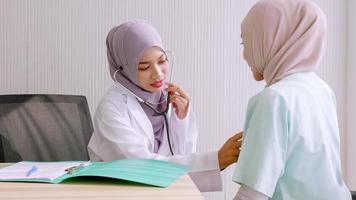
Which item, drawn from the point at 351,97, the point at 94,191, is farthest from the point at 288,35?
the point at 351,97

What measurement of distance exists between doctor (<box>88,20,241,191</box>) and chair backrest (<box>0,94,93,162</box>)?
0.91 feet

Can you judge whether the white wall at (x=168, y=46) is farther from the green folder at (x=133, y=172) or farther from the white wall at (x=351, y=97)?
the green folder at (x=133, y=172)

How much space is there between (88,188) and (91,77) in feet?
4.72

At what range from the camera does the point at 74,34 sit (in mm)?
2168

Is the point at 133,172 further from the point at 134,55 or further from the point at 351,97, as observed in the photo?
the point at 351,97

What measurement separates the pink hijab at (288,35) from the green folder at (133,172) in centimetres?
40

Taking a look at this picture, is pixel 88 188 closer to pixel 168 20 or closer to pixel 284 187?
pixel 284 187

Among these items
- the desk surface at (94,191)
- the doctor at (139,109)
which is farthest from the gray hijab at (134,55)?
the desk surface at (94,191)

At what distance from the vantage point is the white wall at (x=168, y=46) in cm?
216

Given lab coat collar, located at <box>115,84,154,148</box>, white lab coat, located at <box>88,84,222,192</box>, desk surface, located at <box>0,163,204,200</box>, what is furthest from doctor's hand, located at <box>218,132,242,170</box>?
desk surface, located at <box>0,163,204,200</box>

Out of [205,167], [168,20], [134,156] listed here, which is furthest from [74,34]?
[205,167]

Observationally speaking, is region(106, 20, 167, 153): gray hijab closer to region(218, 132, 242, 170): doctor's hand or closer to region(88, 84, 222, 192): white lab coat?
region(88, 84, 222, 192): white lab coat

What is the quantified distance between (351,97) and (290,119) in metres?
1.44

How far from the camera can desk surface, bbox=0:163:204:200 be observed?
2.47ft
